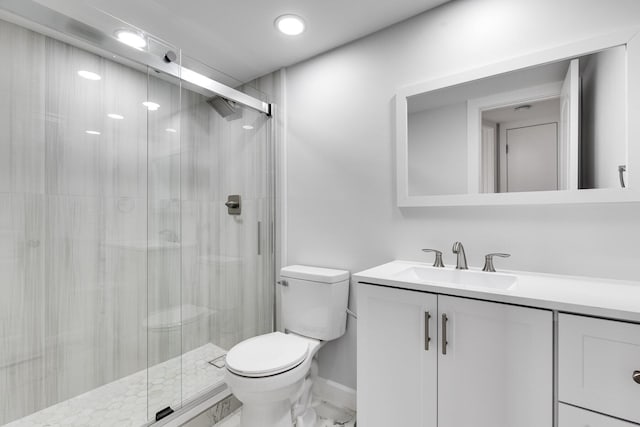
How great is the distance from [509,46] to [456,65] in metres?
0.23

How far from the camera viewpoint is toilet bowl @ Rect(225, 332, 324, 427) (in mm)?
1338

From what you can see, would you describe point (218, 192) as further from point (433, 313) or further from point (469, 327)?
point (469, 327)

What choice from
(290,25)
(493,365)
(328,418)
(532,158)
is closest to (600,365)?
(493,365)

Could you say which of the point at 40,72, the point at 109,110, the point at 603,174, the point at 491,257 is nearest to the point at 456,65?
the point at 603,174

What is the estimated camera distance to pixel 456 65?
4.91ft

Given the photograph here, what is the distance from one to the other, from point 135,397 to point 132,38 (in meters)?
1.94

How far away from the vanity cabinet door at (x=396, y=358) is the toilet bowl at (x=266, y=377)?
338 millimetres

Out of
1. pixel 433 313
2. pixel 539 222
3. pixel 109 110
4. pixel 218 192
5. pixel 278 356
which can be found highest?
pixel 109 110

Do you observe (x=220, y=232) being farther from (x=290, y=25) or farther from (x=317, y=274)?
(x=290, y=25)

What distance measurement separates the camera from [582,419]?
886 millimetres

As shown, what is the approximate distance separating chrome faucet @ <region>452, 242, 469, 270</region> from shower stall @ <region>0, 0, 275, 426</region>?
52.4 inches

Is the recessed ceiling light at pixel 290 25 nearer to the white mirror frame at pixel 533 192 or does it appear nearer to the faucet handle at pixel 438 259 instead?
the white mirror frame at pixel 533 192

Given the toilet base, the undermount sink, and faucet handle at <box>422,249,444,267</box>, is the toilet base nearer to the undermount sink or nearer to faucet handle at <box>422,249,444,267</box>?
the undermount sink

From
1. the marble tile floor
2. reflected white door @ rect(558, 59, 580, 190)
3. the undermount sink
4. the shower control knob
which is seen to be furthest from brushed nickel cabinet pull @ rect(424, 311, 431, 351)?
the shower control knob
